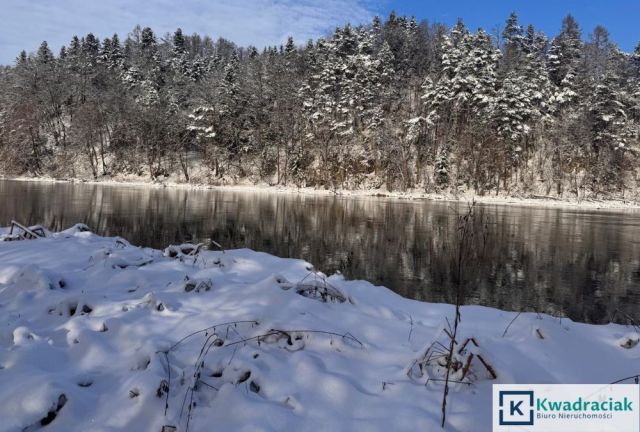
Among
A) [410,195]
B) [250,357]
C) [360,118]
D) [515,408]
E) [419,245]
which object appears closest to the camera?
[515,408]

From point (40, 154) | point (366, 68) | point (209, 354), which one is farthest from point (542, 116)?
point (40, 154)

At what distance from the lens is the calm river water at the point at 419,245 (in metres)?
9.36

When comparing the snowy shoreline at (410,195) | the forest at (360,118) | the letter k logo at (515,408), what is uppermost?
the forest at (360,118)

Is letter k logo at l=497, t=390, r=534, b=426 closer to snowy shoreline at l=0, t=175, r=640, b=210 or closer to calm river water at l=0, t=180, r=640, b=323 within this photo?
calm river water at l=0, t=180, r=640, b=323

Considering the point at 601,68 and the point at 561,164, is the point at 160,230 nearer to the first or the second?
the point at 561,164

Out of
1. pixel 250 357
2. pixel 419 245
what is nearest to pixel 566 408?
pixel 250 357

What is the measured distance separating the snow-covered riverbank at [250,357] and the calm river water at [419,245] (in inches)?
74.6

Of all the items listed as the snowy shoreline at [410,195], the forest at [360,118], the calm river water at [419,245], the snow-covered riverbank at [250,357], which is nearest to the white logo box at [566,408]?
the snow-covered riverbank at [250,357]

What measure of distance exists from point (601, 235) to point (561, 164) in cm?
3054

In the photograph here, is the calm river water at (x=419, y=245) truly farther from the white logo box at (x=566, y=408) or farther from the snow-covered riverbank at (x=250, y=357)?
the white logo box at (x=566, y=408)

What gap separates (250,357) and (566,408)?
2406 millimetres

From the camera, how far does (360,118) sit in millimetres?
54094

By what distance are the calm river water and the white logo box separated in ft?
7.67

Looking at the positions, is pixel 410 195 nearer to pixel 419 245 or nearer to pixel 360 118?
pixel 360 118
